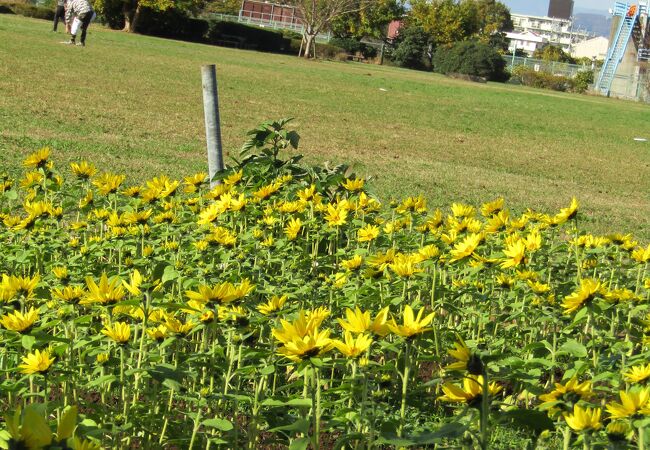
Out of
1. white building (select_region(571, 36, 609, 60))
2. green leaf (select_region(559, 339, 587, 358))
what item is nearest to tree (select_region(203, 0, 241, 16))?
white building (select_region(571, 36, 609, 60))

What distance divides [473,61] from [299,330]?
46677 mm

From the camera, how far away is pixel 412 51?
5359 cm

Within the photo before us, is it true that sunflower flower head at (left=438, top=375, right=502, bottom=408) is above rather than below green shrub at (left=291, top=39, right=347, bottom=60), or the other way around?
below

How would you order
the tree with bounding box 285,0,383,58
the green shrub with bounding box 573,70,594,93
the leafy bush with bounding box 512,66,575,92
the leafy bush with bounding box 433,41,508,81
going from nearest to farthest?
the tree with bounding box 285,0,383,58 < the leafy bush with bounding box 433,41,508,81 < the green shrub with bounding box 573,70,594,93 < the leafy bush with bounding box 512,66,575,92

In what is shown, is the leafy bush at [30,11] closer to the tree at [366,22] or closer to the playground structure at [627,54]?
the tree at [366,22]

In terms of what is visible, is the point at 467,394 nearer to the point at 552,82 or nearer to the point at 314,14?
the point at 314,14

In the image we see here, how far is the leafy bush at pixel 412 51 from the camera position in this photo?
2110 inches

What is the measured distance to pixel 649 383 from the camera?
6.97 feet

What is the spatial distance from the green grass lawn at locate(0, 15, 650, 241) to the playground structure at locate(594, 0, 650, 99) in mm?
26107

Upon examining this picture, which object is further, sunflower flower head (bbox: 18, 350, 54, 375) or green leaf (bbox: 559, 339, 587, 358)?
green leaf (bbox: 559, 339, 587, 358)

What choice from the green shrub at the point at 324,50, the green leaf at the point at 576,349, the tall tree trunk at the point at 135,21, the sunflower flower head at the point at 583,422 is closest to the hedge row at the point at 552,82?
the green shrub at the point at 324,50

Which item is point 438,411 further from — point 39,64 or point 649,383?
point 39,64

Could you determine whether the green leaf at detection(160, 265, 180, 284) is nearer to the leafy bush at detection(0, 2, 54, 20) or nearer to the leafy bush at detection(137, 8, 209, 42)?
the leafy bush at detection(137, 8, 209, 42)

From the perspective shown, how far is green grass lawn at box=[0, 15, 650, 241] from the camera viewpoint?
29.1ft
